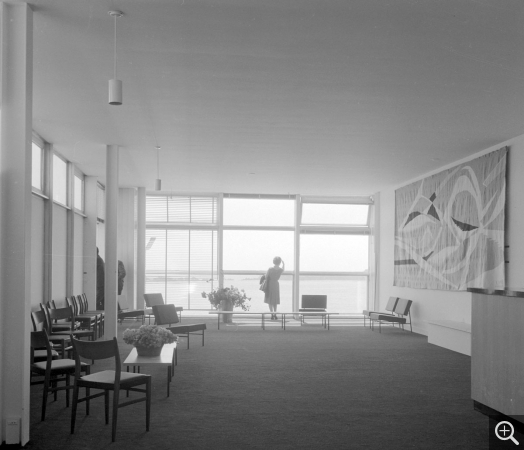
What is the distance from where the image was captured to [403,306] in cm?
1332

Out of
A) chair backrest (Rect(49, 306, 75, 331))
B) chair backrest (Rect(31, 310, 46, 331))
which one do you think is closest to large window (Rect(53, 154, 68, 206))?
chair backrest (Rect(49, 306, 75, 331))

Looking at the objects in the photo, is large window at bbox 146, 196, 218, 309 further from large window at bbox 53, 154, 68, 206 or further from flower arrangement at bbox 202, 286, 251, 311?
large window at bbox 53, 154, 68, 206

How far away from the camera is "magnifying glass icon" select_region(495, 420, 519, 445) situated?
495 centimetres

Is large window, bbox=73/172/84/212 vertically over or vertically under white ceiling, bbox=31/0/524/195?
under

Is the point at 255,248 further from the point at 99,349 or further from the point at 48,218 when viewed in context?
the point at 99,349

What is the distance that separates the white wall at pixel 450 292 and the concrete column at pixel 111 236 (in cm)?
624

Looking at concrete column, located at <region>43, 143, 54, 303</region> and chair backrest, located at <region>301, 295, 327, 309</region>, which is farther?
chair backrest, located at <region>301, 295, 327, 309</region>

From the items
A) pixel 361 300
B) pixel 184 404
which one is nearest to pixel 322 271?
pixel 361 300

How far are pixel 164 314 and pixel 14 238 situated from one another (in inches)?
246

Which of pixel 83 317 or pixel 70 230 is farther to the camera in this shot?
pixel 70 230

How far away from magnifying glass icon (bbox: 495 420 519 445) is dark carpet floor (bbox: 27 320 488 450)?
0.39 feet

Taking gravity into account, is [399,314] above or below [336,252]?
below

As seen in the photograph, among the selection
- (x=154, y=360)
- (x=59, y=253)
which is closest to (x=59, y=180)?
(x=59, y=253)

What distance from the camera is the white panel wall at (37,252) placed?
9.55 m
